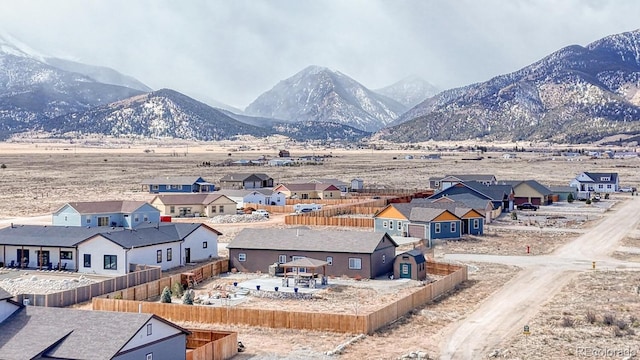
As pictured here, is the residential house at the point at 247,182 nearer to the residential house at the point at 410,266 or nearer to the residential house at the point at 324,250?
the residential house at the point at 324,250

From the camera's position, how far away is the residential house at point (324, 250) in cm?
5309

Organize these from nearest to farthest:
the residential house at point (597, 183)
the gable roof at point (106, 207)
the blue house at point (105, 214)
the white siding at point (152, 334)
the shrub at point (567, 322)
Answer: the white siding at point (152, 334) < the shrub at point (567, 322) < the blue house at point (105, 214) < the gable roof at point (106, 207) < the residential house at point (597, 183)

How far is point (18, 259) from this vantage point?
5650 centimetres

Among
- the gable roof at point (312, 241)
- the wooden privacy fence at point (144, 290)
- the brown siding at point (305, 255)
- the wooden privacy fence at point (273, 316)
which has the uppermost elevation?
the gable roof at point (312, 241)

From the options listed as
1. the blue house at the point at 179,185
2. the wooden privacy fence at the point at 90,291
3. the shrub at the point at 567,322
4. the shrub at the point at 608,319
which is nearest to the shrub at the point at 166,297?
the wooden privacy fence at the point at 90,291

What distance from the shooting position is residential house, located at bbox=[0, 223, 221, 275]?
53062 millimetres

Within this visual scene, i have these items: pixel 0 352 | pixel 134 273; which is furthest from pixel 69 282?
pixel 0 352

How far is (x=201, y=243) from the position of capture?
5988cm

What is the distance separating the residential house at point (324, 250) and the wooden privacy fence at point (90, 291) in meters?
6.81

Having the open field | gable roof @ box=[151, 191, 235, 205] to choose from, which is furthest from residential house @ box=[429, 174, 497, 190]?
gable roof @ box=[151, 191, 235, 205]

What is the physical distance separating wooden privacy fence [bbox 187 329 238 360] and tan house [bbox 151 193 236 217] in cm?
5624

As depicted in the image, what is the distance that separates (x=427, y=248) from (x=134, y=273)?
27.5 m

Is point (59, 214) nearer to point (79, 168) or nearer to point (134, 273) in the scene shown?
point (134, 273)

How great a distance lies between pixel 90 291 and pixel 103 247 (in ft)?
30.4
